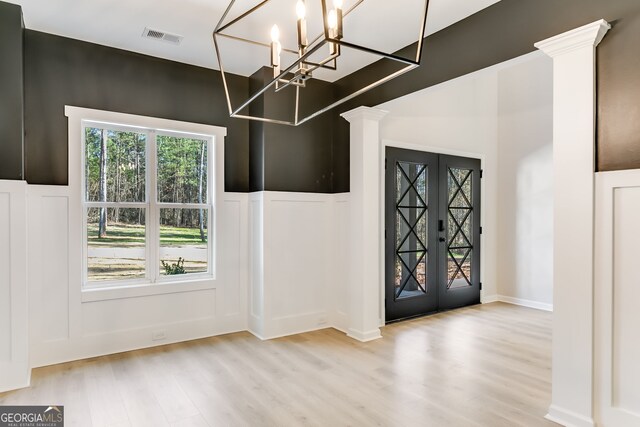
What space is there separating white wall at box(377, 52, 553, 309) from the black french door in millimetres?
209

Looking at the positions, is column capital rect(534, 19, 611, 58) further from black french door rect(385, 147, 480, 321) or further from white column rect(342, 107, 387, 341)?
black french door rect(385, 147, 480, 321)

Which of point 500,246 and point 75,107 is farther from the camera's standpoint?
point 500,246

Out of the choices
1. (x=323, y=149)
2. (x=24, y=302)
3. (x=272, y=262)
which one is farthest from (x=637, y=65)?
(x=24, y=302)

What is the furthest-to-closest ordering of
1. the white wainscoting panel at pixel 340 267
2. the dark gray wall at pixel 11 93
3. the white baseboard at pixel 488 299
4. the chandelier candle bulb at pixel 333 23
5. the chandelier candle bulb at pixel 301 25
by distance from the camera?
1. the white baseboard at pixel 488 299
2. the white wainscoting panel at pixel 340 267
3. the dark gray wall at pixel 11 93
4. the chandelier candle bulb at pixel 301 25
5. the chandelier candle bulb at pixel 333 23

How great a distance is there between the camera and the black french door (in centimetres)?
480

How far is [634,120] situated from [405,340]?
280cm

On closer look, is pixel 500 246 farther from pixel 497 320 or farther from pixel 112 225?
pixel 112 225

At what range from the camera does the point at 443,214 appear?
210 inches

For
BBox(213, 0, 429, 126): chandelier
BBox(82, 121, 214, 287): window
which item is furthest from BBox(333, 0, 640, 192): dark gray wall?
BBox(82, 121, 214, 287): window

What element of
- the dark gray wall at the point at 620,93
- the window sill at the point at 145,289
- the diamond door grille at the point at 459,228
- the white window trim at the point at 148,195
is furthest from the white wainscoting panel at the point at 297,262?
the dark gray wall at the point at 620,93

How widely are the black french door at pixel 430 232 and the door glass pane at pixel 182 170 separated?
7.19ft

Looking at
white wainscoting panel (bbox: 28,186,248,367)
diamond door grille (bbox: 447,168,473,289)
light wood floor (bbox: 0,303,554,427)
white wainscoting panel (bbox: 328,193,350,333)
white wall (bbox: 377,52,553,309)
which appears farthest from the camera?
diamond door grille (bbox: 447,168,473,289)

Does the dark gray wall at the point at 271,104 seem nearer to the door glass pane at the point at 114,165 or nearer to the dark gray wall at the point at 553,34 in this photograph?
the dark gray wall at the point at 553,34

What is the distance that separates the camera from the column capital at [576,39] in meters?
2.25
